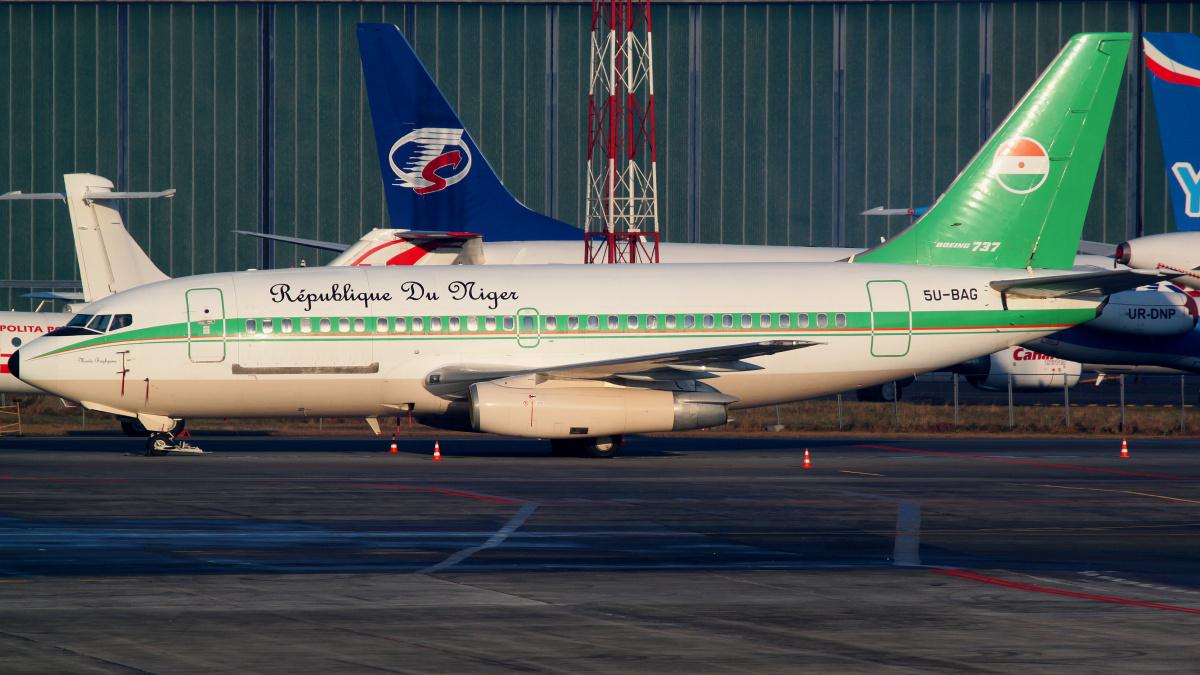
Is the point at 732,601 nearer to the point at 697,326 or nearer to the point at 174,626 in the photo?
the point at 174,626

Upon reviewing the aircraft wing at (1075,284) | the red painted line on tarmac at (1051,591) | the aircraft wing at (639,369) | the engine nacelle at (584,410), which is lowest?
the red painted line on tarmac at (1051,591)

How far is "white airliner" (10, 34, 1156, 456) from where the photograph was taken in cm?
2756

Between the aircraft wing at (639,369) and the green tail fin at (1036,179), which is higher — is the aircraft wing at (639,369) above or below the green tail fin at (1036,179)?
below

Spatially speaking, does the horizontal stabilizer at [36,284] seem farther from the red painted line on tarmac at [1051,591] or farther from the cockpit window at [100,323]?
the red painted line on tarmac at [1051,591]

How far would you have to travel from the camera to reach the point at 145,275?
4266 centimetres

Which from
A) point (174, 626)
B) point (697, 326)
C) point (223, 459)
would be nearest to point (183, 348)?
point (223, 459)

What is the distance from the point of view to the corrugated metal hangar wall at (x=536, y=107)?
195 feet

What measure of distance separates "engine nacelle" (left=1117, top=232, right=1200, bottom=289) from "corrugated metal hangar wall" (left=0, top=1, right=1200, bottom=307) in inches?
1337

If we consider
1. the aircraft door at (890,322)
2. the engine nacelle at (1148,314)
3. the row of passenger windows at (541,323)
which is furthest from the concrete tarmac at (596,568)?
the engine nacelle at (1148,314)

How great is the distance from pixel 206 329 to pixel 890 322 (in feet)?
49.0

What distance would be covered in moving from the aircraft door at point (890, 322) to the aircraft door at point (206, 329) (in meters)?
14.2

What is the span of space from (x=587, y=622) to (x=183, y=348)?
1883 cm

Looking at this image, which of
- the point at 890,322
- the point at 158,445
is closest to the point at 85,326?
the point at 158,445

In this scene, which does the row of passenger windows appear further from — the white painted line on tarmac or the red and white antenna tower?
the red and white antenna tower
